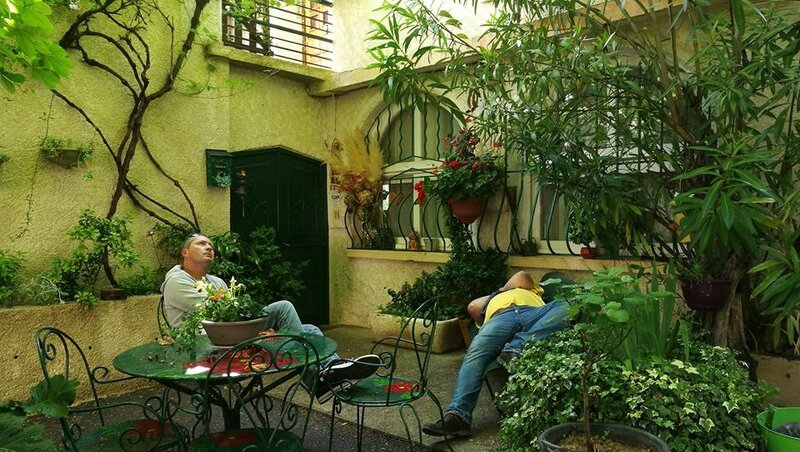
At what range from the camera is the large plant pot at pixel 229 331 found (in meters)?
2.74

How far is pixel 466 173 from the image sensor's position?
5145mm

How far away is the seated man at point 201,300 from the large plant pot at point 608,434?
959 mm

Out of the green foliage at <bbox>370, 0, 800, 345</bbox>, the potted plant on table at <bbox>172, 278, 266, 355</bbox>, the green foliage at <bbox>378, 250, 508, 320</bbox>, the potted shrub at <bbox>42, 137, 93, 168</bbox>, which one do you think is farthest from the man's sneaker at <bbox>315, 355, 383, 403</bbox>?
the potted shrub at <bbox>42, 137, 93, 168</bbox>

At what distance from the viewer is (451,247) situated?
5695 mm

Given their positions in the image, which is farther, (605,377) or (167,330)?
(167,330)

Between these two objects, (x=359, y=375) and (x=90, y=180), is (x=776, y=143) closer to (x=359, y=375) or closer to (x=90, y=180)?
(x=359, y=375)

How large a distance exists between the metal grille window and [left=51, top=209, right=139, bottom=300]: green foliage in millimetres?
2358

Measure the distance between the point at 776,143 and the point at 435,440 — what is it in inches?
94.7

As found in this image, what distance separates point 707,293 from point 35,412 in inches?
127

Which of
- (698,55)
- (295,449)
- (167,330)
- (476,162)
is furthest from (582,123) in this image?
(167,330)

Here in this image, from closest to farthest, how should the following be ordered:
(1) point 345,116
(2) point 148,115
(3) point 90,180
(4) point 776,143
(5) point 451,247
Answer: (4) point 776,143, (3) point 90,180, (2) point 148,115, (5) point 451,247, (1) point 345,116

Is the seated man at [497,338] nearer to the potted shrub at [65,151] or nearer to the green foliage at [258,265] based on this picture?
the green foliage at [258,265]

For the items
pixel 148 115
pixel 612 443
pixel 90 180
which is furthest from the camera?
pixel 148 115

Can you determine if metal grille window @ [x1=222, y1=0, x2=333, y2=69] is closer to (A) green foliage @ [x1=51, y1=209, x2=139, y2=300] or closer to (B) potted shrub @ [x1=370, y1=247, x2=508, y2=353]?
(A) green foliage @ [x1=51, y1=209, x2=139, y2=300]
